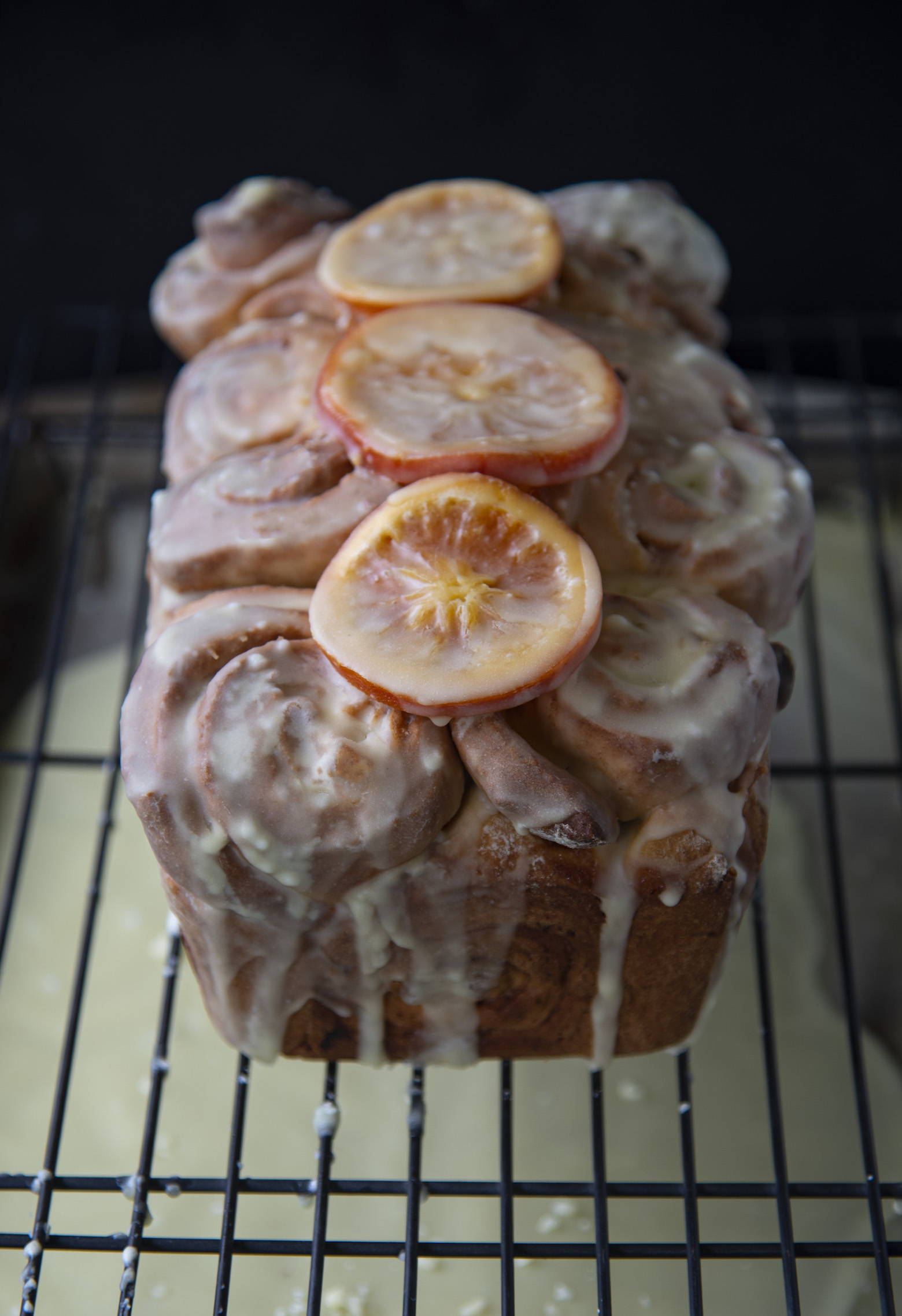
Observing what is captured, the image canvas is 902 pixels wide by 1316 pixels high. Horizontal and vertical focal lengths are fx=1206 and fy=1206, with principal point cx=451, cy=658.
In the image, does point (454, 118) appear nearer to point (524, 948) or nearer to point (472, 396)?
point (472, 396)

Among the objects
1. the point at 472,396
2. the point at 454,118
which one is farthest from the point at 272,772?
the point at 454,118

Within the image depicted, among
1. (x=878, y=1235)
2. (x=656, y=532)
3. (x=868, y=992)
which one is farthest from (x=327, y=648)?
(x=868, y=992)

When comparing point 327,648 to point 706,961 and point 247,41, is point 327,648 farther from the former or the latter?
point 247,41

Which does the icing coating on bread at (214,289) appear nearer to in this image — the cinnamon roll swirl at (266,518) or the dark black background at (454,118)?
the cinnamon roll swirl at (266,518)

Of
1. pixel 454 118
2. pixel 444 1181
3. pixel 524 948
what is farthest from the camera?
pixel 454 118

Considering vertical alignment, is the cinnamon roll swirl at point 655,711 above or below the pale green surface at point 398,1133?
above

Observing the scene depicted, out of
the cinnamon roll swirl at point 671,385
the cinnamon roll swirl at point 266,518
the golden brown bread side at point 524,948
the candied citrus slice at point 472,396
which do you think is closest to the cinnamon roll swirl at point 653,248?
the cinnamon roll swirl at point 671,385
